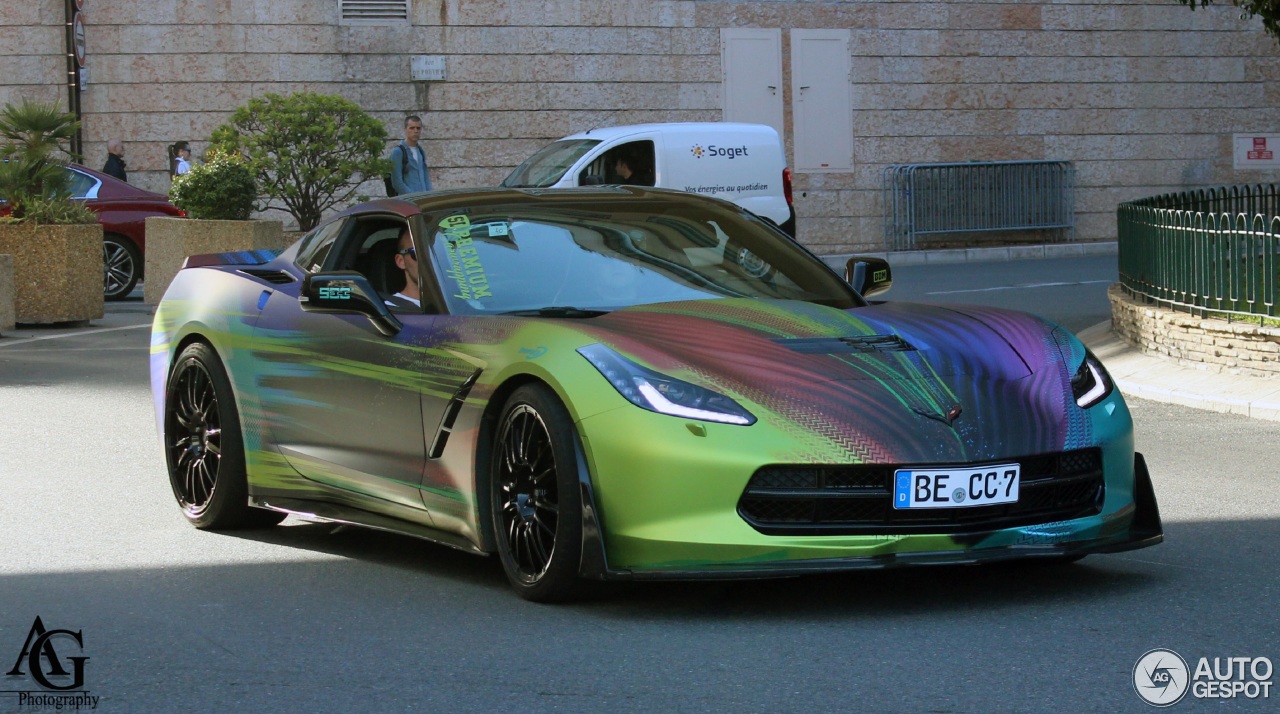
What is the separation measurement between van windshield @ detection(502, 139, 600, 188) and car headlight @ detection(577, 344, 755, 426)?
52.8 ft

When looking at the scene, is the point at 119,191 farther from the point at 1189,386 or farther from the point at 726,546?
the point at 726,546

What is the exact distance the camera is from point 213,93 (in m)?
27.6

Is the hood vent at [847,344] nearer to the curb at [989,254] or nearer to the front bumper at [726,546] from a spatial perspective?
the front bumper at [726,546]

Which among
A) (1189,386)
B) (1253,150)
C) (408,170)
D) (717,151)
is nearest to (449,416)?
(1189,386)

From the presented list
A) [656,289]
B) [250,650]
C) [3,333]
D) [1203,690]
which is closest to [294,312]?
[656,289]

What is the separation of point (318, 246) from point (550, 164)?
14759 millimetres

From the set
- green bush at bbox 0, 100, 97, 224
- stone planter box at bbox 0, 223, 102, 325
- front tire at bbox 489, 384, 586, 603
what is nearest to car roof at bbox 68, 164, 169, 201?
green bush at bbox 0, 100, 97, 224

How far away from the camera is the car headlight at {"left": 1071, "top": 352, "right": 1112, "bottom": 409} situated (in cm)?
590

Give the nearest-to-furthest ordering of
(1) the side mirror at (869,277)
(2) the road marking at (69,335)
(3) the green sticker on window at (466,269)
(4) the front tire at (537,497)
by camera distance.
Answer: (4) the front tire at (537,497) < (3) the green sticker on window at (466,269) < (1) the side mirror at (869,277) < (2) the road marking at (69,335)

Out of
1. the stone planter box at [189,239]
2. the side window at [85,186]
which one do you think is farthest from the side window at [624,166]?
the side window at [85,186]

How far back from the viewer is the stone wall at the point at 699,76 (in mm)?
27516

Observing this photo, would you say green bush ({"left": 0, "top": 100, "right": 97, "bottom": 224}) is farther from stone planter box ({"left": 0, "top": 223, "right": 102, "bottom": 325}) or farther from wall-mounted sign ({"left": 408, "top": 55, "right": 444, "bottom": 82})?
wall-mounted sign ({"left": 408, "top": 55, "right": 444, "bottom": 82})

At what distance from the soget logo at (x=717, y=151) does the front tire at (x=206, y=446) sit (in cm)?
1485

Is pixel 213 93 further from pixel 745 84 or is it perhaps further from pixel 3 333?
pixel 3 333
